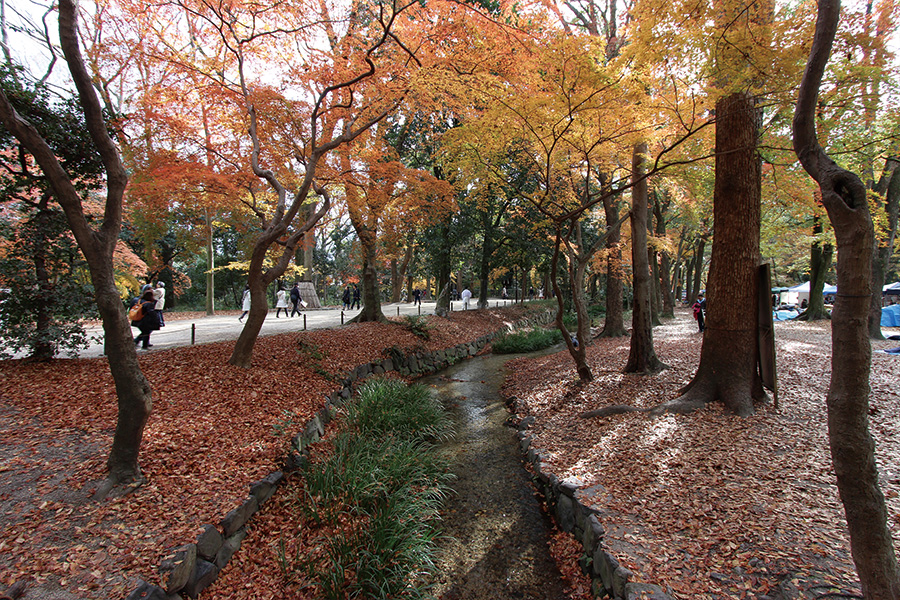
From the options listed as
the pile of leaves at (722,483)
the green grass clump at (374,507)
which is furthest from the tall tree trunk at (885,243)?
the green grass clump at (374,507)

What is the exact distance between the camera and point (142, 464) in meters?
3.70

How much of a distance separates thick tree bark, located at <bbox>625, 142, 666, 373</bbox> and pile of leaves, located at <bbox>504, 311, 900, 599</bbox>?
662 millimetres

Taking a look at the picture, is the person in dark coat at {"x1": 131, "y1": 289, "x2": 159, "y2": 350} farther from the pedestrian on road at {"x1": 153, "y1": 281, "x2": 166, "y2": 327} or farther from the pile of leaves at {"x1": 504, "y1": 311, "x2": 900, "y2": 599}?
the pile of leaves at {"x1": 504, "y1": 311, "x2": 900, "y2": 599}

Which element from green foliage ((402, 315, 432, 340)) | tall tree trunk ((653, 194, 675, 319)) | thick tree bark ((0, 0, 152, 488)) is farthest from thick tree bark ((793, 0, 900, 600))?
tall tree trunk ((653, 194, 675, 319))

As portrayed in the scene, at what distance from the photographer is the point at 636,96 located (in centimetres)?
546

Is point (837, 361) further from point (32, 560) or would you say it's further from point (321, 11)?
point (321, 11)

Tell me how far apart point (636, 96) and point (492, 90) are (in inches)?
89.3

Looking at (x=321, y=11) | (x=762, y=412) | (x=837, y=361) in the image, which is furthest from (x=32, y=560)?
(x=321, y=11)

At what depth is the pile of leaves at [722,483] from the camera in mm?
2559

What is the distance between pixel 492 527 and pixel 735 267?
4499 millimetres

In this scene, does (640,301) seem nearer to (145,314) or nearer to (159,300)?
(145,314)

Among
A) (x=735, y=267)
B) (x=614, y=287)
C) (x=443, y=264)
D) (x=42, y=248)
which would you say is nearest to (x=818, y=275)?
(x=614, y=287)

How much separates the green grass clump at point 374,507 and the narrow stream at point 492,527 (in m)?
0.23

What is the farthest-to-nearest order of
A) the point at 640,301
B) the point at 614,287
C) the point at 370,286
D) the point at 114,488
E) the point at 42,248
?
the point at 370,286 → the point at 614,287 → the point at 640,301 → the point at 42,248 → the point at 114,488
